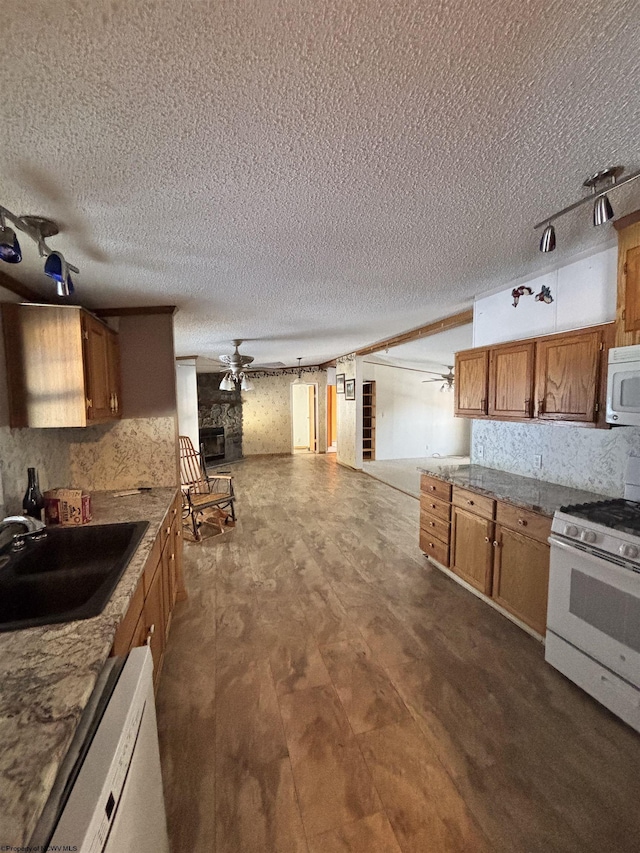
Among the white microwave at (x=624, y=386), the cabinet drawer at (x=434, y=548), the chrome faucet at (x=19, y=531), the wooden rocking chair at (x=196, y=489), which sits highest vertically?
the white microwave at (x=624, y=386)

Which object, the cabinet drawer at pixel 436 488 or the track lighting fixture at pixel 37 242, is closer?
the track lighting fixture at pixel 37 242

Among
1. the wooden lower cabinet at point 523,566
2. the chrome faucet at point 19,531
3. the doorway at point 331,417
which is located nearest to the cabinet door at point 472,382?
the wooden lower cabinet at point 523,566

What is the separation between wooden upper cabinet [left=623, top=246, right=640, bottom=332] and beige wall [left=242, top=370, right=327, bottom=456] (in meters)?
8.10

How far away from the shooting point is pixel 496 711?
182 centimetres

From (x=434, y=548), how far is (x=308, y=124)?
315cm

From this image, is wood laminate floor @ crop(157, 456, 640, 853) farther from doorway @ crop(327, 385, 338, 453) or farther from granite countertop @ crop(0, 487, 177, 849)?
doorway @ crop(327, 385, 338, 453)

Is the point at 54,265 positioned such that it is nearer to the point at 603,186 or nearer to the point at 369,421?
the point at 603,186

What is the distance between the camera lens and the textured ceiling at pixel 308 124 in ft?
2.56

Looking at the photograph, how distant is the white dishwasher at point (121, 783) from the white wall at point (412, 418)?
301 inches

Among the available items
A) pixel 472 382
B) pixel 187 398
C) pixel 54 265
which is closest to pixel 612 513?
pixel 472 382

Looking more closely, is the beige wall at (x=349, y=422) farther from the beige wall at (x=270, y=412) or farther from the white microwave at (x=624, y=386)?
the white microwave at (x=624, y=386)

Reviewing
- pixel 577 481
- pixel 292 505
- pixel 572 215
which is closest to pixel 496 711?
pixel 577 481

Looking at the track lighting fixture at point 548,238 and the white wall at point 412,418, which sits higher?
the track lighting fixture at point 548,238

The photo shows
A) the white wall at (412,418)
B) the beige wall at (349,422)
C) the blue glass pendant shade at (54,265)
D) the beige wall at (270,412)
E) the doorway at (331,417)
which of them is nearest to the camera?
the blue glass pendant shade at (54,265)
